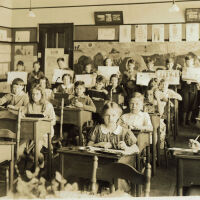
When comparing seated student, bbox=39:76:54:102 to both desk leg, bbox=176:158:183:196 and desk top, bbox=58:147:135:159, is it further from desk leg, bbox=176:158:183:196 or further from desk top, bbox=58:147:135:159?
desk leg, bbox=176:158:183:196

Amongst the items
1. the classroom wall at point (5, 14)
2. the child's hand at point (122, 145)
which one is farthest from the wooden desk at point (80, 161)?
the classroom wall at point (5, 14)

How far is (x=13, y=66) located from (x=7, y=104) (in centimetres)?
367

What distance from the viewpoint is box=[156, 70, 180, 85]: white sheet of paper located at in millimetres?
6641

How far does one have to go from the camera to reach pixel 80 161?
2.66m

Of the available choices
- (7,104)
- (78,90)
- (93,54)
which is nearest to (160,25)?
(93,54)

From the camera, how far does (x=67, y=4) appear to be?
8250 mm

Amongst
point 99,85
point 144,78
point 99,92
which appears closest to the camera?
point 99,92

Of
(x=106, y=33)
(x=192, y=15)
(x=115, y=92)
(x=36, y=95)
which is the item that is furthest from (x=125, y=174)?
(x=106, y=33)

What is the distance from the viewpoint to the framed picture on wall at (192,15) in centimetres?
734

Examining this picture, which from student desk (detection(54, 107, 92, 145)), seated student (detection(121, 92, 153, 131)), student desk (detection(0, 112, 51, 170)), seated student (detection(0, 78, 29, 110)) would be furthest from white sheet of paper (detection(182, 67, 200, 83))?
student desk (detection(0, 112, 51, 170))

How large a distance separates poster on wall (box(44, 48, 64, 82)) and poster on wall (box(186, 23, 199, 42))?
2796mm

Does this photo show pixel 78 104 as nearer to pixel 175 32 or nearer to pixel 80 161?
pixel 80 161

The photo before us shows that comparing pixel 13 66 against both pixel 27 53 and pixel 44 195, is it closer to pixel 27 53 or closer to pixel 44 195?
pixel 27 53

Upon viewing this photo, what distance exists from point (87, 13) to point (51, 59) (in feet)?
4.36
